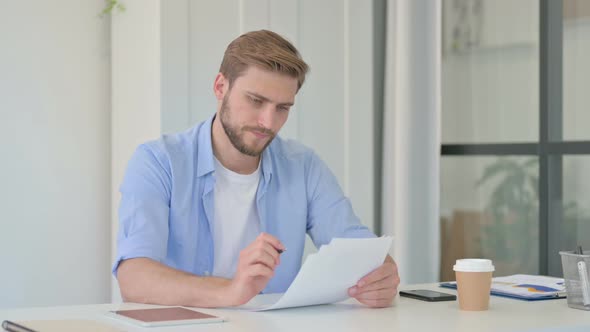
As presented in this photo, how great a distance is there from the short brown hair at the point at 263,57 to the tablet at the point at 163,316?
28.0 inches

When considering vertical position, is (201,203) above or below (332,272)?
above

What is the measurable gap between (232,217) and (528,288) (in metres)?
0.76

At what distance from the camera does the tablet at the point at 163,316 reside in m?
1.54

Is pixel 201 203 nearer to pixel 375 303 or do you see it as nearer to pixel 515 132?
pixel 375 303

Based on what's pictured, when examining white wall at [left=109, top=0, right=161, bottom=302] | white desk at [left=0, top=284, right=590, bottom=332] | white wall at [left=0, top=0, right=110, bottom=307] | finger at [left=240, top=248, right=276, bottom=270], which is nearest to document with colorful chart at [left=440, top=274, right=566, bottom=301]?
white desk at [left=0, top=284, right=590, bottom=332]

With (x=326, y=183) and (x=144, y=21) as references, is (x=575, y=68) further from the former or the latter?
(x=144, y=21)

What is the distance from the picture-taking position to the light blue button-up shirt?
2.02m

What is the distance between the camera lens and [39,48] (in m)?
3.25

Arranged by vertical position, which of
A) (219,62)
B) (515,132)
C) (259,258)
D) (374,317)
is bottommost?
(374,317)

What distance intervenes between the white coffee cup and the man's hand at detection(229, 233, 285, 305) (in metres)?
0.38

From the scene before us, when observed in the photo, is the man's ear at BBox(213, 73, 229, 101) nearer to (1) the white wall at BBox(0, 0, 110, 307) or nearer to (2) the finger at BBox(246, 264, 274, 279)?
(2) the finger at BBox(246, 264, 274, 279)

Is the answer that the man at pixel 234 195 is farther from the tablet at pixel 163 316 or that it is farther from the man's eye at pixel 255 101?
the tablet at pixel 163 316

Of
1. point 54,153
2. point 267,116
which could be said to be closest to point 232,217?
point 267,116

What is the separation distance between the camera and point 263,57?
2160 millimetres
